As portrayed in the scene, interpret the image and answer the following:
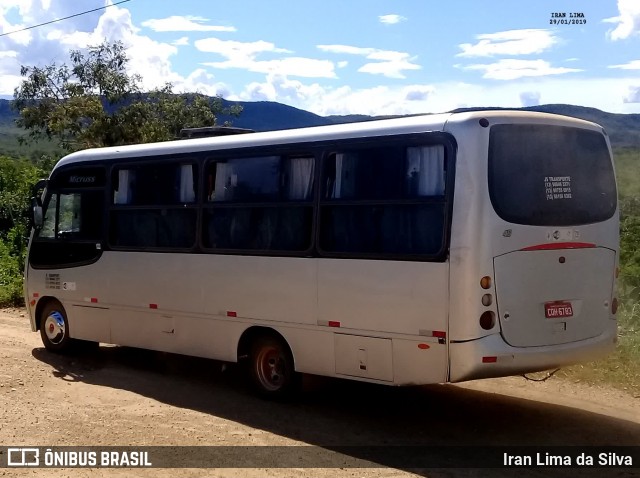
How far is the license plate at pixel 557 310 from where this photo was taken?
8.08m

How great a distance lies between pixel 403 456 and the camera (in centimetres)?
754

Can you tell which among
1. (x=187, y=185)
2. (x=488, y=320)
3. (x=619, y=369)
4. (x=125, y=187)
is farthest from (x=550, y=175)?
(x=125, y=187)

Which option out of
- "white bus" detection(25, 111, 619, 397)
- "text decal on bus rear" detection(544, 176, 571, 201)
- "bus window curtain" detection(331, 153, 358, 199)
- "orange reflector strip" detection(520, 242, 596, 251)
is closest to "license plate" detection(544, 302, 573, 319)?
"white bus" detection(25, 111, 619, 397)

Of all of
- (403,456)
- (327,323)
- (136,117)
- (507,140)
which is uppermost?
(136,117)

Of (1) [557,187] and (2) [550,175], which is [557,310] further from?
(2) [550,175]

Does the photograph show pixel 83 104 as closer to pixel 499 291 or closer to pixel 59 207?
pixel 59 207

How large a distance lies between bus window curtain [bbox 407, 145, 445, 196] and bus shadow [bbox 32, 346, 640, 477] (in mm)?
2176

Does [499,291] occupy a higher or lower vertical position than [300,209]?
lower

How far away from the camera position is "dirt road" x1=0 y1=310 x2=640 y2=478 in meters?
7.95

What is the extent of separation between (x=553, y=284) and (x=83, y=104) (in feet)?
74.3

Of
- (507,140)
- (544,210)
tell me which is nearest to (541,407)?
(544,210)

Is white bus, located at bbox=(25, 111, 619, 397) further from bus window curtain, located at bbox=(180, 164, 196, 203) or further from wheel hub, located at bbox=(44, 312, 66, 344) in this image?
wheel hub, located at bbox=(44, 312, 66, 344)

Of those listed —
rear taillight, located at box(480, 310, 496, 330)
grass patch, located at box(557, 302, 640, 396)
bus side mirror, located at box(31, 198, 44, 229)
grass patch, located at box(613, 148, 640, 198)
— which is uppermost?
grass patch, located at box(613, 148, 640, 198)

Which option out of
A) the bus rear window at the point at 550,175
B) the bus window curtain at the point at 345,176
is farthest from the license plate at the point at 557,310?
the bus window curtain at the point at 345,176
